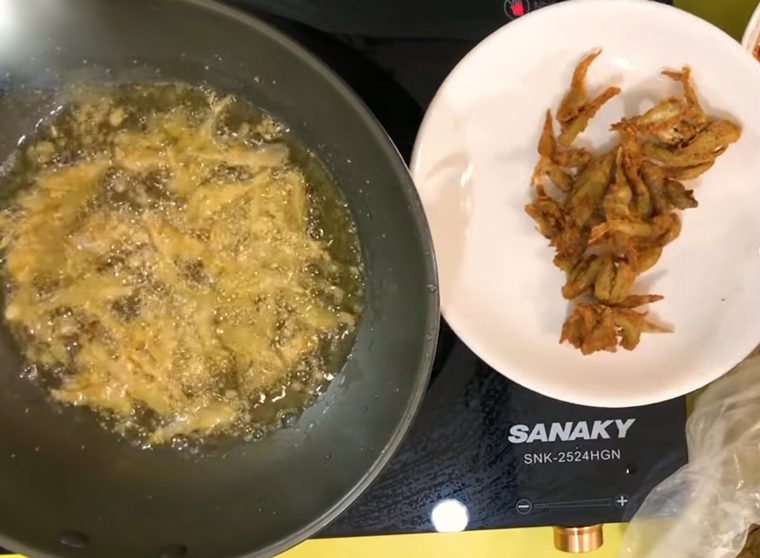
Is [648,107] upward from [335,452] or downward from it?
upward

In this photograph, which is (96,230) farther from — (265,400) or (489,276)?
(489,276)

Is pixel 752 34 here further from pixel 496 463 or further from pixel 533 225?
pixel 496 463

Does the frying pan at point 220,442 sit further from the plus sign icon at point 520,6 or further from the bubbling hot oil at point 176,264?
the plus sign icon at point 520,6

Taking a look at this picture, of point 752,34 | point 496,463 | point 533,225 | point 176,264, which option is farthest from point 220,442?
point 752,34

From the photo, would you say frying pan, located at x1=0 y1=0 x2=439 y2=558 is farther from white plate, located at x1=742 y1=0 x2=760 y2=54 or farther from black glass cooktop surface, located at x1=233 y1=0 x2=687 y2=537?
white plate, located at x1=742 y1=0 x2=760 y2=54

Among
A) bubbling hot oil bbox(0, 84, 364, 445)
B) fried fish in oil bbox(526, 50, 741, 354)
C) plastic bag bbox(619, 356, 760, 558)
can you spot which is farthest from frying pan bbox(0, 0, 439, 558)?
plastic bag bbox(619, 356, 760, 558)

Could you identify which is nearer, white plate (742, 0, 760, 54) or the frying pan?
the frying pan

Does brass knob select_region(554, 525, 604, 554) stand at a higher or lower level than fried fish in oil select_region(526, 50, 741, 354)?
lower

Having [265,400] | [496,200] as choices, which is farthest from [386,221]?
[265,400]
